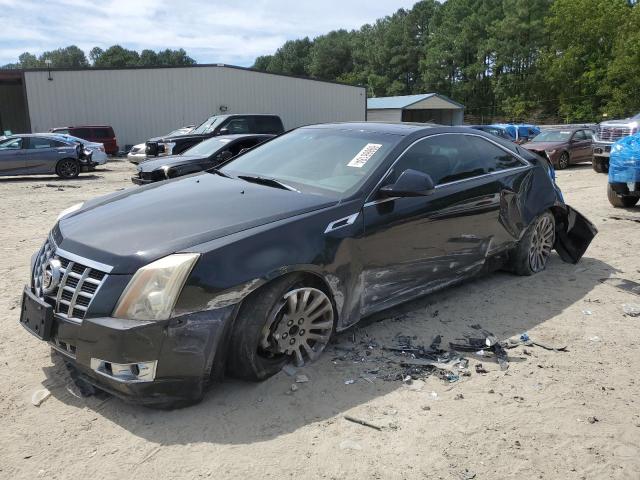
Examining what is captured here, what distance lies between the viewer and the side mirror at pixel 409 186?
3846mm

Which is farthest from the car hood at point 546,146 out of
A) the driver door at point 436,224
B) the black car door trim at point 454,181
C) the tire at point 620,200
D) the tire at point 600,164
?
the driver door at point 436,224

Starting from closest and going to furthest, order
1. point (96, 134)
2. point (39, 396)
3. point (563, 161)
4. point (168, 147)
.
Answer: point (39, 396)
point (168, 147)
point (563, 161)
point (96, 134)

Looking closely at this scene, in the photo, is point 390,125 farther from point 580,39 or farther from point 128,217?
point 580,39

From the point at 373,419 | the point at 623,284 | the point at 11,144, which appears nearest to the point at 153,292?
the point at 373,419

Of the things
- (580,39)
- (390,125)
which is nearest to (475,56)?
(580,39)

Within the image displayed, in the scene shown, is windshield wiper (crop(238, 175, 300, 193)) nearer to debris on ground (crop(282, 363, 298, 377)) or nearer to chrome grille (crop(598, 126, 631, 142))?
debris on ground (crop(282, 363, 298, 377))

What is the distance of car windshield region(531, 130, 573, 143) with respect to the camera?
20.6 metres

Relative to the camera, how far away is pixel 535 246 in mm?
5691

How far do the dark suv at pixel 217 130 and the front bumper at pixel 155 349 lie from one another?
1212 centimetres

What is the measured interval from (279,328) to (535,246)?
338 centimetres

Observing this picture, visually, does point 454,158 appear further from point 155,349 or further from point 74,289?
point 74,289

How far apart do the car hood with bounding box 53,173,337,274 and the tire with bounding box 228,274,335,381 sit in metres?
0.43

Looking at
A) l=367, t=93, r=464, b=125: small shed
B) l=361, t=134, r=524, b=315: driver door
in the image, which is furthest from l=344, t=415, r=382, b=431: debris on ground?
l=367, t=93, r=464, b=125: small shed

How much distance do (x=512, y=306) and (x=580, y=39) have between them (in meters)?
64.0
